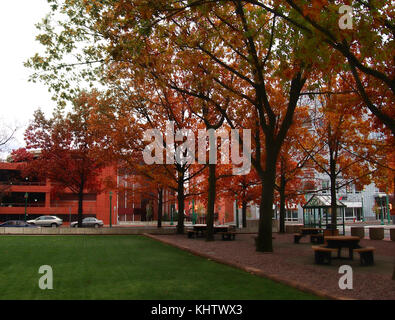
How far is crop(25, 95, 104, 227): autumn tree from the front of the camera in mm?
35719

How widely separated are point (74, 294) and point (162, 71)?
39.6ft

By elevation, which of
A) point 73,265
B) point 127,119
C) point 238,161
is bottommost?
point 73,265

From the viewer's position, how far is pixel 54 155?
3597 centimetres

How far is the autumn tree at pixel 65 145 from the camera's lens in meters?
35.7

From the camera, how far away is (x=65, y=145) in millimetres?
36531

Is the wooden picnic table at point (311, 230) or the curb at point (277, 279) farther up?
the curb at point (277, 279)

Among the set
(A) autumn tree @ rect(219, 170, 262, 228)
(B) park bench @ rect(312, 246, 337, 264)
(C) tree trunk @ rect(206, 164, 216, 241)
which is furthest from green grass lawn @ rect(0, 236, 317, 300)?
(A) autumn tree @ rect(219, 170, 262, 228)

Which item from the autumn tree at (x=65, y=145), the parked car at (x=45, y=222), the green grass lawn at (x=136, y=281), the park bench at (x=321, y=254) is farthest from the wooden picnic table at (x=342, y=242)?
the parked car at (x=45, y=222)

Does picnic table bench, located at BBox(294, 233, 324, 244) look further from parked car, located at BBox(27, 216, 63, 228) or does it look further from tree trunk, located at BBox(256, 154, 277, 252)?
parked car, located at BBox(27, 216, 63, 228)

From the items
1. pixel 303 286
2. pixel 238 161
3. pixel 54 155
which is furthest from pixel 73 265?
pixel 54 155

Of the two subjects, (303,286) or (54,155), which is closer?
(303,286)

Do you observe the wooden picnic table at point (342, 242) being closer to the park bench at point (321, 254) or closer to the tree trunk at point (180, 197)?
the park bench at point (321, 254)
